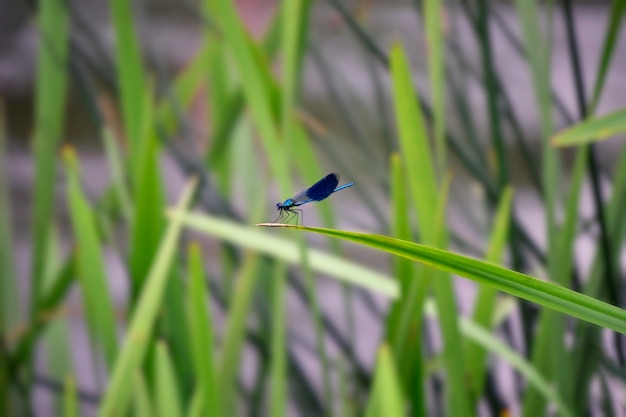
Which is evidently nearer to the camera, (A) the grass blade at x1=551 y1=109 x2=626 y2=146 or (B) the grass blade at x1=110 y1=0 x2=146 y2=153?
(A) the grass blade at x1=551 y1=109 x2=626 y2=146

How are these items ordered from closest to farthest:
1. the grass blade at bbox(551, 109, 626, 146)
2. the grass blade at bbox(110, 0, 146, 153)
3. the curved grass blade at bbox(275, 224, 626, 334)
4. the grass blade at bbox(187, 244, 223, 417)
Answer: the curved grass blade at bbox(275, 224, 626, 334)
the grass blade at bbox(551, 109, 626, 146)
the grass blade at bbox(187, 244, 223, 417)
the grass blade at bbox(110, 0, 146, 153)

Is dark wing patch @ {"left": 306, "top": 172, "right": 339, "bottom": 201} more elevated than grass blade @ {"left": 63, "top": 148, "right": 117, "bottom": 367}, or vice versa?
dark wing patch @ {"left": 306, "top": 172, "right": 339, "bottom": 201}

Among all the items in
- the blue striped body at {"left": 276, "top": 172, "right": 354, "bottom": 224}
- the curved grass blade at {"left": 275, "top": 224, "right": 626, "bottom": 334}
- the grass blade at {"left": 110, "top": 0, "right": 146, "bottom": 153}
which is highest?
the grass blade at {"left": 110, "top": 0, "right": 146, "bottom": 153}

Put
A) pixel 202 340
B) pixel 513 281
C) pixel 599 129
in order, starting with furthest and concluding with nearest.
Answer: pixel 202 340 < pixel 599 129 < pixel 513 281

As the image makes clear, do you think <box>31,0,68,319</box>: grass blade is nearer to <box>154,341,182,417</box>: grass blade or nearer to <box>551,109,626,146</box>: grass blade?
<box>154,341,182,417</box>: grass blade

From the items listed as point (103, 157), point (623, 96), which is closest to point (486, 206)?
point (623, 96)

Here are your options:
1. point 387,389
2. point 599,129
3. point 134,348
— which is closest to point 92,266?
point 134,348

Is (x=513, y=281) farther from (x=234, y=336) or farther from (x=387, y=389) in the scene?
(x=234, y=336)

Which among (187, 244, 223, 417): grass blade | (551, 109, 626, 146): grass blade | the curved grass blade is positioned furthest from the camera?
(187, 244, 223, 417): grass blade

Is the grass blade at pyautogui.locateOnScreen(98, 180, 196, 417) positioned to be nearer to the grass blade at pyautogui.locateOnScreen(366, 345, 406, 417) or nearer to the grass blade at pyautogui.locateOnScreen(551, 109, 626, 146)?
the grass blade at pyautogui.locateOnScreen(366, 345, 406, 417)

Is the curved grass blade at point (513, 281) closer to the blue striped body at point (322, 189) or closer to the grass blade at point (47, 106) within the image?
the blue striped body at point (322, 189)

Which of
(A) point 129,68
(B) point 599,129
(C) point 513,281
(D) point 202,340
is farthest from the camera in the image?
(A) point 129,68

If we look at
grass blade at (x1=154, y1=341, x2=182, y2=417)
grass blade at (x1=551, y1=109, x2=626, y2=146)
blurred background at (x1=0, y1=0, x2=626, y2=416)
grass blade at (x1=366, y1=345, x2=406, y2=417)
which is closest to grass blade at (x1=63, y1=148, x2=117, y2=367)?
blurred background at (x1=0, y1=0, x2=626, y2=416)
